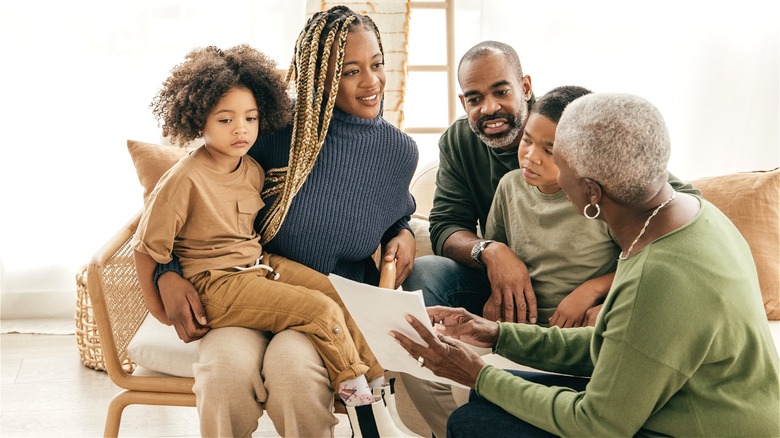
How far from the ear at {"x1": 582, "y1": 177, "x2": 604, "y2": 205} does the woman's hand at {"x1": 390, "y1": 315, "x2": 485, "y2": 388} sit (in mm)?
377

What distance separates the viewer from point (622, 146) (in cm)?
138

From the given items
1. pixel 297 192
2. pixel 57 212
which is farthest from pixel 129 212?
pixel 297 192

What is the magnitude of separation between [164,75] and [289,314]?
2.26m

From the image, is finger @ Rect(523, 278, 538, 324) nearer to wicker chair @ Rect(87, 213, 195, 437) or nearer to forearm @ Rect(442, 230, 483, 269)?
forearm @ Rect(442, 230, 483, 269)

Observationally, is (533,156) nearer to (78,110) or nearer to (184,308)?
(184,308)

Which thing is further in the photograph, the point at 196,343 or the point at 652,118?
the point at 196,343

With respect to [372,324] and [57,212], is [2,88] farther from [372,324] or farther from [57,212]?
[372,324]

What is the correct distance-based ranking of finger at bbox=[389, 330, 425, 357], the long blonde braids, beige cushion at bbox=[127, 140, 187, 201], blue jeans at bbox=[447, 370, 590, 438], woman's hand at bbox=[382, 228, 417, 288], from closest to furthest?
blue jeans at bbox=[447, 370, 590, 438] < finger at bbox=[389, 330, 425, 357] < the long blonde braids < woman's hand at bbox=[382, 228, 417, 288] < beige cushion at bbox=[127, 140, 187, 201]

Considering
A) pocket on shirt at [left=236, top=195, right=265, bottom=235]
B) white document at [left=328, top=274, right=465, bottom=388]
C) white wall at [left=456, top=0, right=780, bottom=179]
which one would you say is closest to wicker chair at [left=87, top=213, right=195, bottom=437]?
pocket on shirt at [left=236, top=195, right=265, bottom=235]

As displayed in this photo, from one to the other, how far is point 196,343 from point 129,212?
2075 mm

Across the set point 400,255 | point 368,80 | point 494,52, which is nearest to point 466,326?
point 400,255

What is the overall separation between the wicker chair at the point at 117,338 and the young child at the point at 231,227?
0.33ft

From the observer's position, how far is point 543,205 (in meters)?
2.17

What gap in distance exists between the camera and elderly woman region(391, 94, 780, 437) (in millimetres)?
1315
